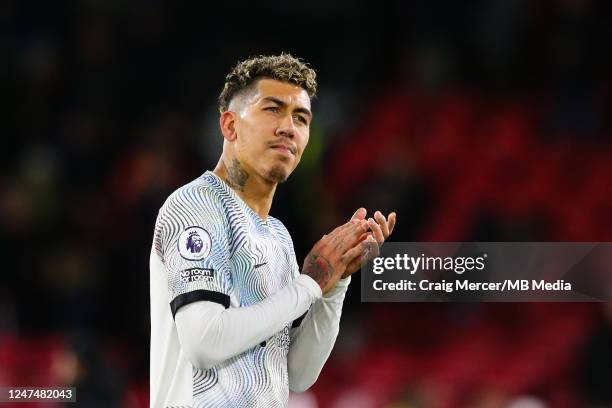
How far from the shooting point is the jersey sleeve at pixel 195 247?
262 cm

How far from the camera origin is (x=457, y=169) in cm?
859

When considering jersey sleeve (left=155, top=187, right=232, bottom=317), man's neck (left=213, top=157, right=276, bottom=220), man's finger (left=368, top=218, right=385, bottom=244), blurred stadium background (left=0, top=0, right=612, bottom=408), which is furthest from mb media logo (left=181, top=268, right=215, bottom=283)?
blurred stadium background (left=0, top=0, right=612, bottom=408)

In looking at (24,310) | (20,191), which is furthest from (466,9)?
(24,310)

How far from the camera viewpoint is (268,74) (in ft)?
10.0

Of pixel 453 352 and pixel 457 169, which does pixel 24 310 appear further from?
pixel 457 169

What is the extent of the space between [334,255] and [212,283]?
42cm

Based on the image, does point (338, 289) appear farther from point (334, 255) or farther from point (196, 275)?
point (196, 275)

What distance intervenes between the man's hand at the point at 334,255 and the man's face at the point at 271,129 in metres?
0.26

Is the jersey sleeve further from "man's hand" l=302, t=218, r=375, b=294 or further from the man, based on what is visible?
"man's hand" l=302, t=218, r=375, b=294

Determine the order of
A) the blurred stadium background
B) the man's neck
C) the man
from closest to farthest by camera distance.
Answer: the man
the man's neck
the blurred stadium background

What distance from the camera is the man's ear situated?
3.08 metres
